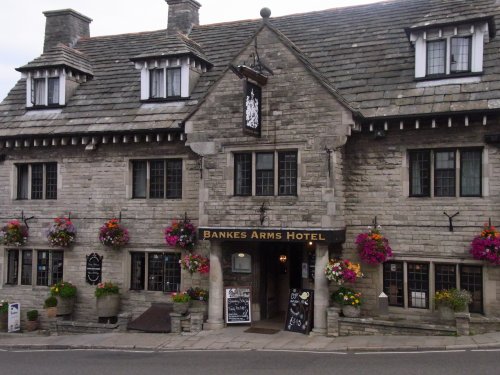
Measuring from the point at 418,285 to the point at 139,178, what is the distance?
9.80 meters

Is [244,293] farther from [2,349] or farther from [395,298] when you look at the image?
[2,349]

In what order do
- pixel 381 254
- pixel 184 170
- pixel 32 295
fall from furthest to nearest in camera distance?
pixel 32 295 → pixel 184 170 → pixel 381 254

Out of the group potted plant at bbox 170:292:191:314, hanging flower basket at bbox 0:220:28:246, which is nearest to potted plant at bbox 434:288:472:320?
potted plant at bbox 170:292:191:314

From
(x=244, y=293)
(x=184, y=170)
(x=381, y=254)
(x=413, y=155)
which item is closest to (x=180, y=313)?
(x=244, y=293)

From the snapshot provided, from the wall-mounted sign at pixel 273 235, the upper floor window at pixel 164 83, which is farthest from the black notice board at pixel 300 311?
the upper floor window at pixel 164 83

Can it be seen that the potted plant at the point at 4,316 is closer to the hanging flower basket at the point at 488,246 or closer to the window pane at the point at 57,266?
the window pane at the point at 57,266

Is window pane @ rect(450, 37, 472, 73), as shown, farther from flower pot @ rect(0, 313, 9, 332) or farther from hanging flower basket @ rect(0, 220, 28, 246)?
flower pot @ rect(0, 313, 9, 332)

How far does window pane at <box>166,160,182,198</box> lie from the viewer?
64.5 feet

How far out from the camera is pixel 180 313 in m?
18.0

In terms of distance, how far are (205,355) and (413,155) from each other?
807 cm

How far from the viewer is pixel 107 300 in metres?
19.4

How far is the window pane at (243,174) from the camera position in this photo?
57.6ft

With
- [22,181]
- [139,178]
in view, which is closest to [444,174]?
[139,178]

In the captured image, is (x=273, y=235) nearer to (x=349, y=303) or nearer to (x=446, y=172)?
(x=349, y=303)
